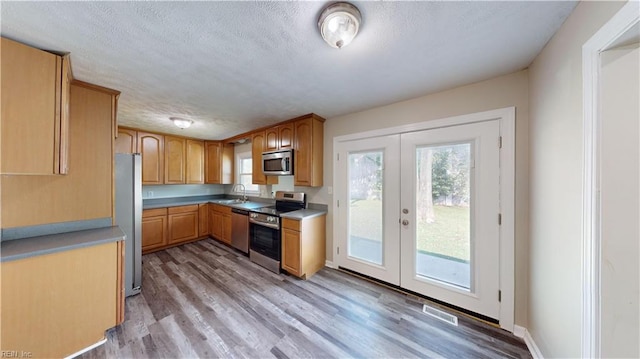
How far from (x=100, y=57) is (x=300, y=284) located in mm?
2918

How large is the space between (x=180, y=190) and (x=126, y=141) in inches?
55.7

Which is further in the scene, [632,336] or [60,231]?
[60,231]

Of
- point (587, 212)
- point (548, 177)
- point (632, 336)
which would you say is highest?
point (548, 177)

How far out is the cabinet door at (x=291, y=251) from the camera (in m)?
2.69

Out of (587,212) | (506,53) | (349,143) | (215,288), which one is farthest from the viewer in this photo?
(349,143)

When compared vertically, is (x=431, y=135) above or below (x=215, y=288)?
above

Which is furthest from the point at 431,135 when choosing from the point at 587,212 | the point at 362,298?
the point at 362,298

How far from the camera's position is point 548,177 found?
1391 millimetres

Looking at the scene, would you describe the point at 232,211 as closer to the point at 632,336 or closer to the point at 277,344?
the point at 277,344

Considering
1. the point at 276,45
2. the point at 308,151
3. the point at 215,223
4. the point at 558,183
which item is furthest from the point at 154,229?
the point at 558,183

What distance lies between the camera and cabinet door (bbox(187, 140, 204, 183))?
4340mm

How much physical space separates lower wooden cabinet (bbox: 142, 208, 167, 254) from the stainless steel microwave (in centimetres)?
215

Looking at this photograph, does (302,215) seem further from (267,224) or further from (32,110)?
(32,110)

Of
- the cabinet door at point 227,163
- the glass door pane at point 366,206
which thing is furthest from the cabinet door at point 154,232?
the glass door pane at point 366,206
